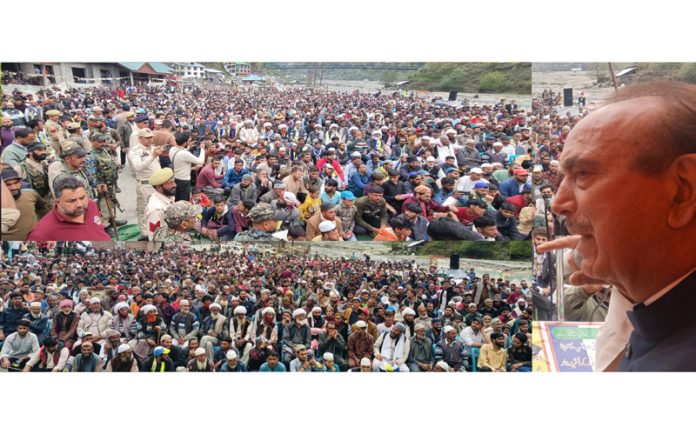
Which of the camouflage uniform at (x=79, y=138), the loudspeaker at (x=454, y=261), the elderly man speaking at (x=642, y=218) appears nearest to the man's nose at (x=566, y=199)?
the elderly man speaking at (x=642, y=218)

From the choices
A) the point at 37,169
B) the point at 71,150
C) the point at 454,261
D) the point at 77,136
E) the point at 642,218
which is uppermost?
the point at 642,218

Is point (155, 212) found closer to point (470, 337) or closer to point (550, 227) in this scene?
point (470, 337)

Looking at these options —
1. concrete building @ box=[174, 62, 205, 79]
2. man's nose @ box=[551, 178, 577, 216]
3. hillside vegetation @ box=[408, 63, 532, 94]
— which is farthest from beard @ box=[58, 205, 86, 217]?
man's nose @ box=[551, 178, 577, 216]

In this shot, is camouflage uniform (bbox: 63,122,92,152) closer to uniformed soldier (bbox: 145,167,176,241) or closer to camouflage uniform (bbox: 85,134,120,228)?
camouflage uniform (bbox: 85,134,120,228)

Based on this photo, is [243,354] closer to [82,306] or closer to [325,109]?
[82,306]

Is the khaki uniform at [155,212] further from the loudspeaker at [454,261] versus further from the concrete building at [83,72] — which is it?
the loudspeaker at [454,261]

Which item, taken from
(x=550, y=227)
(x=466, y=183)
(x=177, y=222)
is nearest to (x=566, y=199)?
(x=550, y=227)
